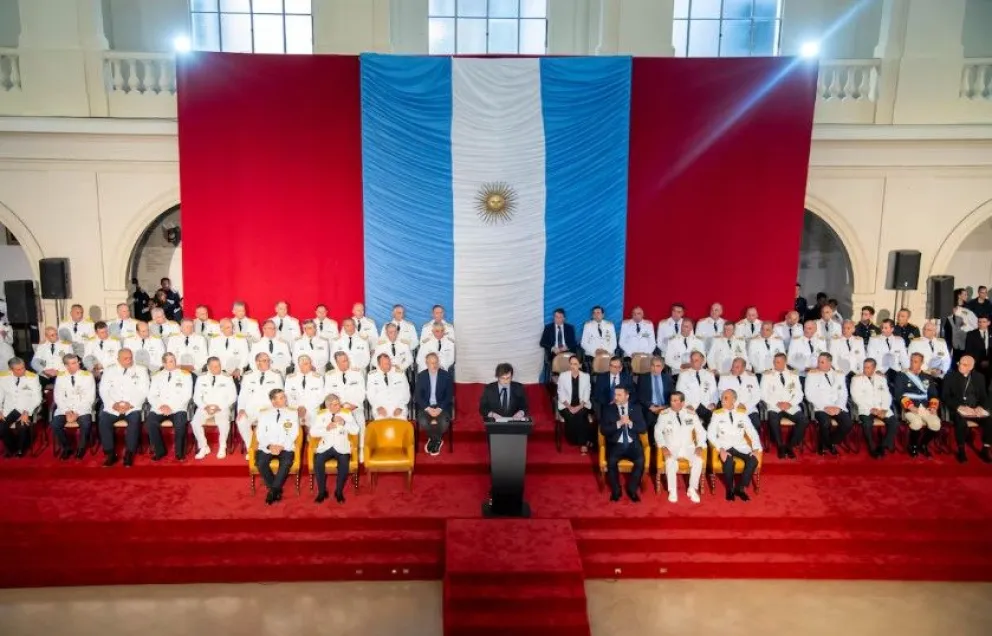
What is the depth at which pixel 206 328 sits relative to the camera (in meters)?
9.12

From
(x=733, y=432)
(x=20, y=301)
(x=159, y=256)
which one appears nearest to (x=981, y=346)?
(x=733, y=432)

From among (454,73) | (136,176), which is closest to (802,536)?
(454,73)

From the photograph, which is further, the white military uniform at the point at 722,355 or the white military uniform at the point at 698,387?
the white military uniform at the point at 722,355

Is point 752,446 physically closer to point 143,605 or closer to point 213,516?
point 213,516

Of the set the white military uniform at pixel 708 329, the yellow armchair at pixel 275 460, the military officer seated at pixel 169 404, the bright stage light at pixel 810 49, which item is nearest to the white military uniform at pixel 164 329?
the military officer seated at pixel 169 404

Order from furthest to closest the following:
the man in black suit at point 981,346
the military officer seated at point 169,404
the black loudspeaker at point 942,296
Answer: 1. the black loudspeaker at point 942,296
2. the man in black suit at point 981,346
3. the military officer seated at point 169,404

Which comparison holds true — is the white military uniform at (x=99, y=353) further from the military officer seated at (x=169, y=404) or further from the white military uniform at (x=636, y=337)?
the white military uniform at (x=636, y=337)

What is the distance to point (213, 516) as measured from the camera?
23.4 ft

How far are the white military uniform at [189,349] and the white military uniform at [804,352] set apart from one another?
642 centimetres

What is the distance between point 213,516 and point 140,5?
23.2 ft

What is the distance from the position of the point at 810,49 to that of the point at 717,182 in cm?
208

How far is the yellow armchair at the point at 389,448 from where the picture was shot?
7.55 metres

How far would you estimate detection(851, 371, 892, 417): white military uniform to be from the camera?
8484mm

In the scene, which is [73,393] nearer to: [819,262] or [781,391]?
[781,391]
